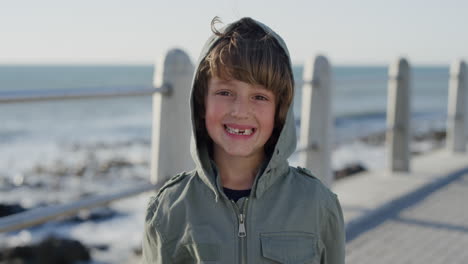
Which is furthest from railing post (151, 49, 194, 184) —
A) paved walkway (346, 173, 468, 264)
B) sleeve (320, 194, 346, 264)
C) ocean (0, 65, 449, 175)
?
ocean (0, 65, 449, 175)

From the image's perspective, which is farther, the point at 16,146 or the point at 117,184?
the point at 16,146

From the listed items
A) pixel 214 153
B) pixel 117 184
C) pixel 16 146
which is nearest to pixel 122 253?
pixel 214 153

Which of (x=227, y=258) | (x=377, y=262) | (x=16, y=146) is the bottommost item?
(x=16, y=146)

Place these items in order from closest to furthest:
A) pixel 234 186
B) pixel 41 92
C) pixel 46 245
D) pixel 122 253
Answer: pixel 234 186 → pixel 41 92 → pixel 122 253 → pixel 46 245

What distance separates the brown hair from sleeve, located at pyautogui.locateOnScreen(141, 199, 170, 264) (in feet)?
1.44

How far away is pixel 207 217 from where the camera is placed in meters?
1.71

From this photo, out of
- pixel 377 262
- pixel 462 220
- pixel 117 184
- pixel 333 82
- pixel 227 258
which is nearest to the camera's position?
pixel 227 258

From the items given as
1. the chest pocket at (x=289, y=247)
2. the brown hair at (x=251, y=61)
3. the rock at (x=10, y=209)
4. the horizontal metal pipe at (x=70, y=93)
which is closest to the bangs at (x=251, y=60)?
the brown hair at (x=251, y=61)

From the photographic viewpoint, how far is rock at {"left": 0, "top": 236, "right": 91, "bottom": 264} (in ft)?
21.0

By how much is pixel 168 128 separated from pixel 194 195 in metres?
1.40

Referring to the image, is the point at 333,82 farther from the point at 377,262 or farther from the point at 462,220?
the point at 377,262

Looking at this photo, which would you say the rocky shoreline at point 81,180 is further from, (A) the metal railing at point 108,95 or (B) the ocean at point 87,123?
(A) the metal railing at point 108,95

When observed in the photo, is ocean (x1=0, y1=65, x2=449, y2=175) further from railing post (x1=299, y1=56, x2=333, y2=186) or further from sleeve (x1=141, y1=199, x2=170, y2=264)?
sleeve (x1=141, y1=199, x2=170, y2=264)

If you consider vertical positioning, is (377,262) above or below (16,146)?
above
